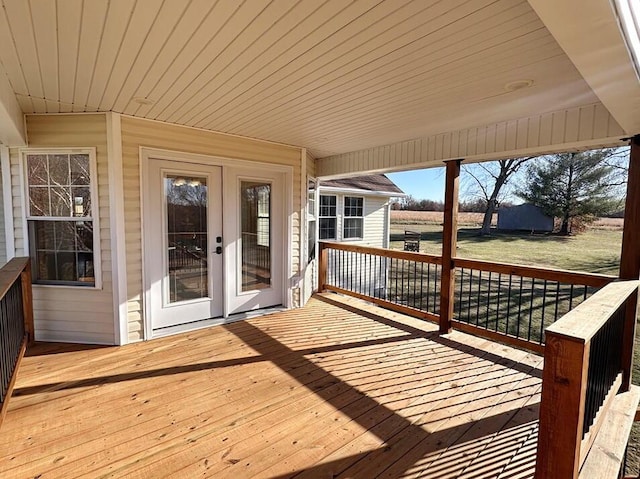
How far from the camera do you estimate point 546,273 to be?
3133 mm

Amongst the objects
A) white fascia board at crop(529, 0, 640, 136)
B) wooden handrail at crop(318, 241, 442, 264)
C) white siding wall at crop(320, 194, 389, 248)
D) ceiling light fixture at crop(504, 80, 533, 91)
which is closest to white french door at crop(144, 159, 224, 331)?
wooden handrail at crop(318, 241, 442, 264)

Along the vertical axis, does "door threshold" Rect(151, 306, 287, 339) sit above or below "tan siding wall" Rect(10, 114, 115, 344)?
below

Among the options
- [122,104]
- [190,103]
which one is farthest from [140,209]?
[190,103]

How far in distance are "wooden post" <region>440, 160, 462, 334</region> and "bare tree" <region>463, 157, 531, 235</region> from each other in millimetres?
12678

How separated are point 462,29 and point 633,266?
2.40 metres

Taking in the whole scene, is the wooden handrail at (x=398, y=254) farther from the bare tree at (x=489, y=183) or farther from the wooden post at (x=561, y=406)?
the bare tree at (x=489, y=183)

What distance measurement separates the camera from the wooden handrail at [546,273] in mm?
2848

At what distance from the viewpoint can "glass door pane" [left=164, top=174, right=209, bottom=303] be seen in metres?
3.91


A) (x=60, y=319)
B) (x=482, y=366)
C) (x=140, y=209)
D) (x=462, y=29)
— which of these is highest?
(x=462, y=29)

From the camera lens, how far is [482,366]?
3.19 m

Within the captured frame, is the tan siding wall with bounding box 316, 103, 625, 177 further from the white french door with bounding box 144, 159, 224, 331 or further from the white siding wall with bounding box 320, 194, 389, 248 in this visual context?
the white siding wall with bounding box 320, 194, 389, 248

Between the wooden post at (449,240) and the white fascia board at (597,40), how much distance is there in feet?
6.75

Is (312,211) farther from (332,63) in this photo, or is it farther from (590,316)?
(590,316)

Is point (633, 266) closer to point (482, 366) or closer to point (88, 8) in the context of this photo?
point (482, 366)
